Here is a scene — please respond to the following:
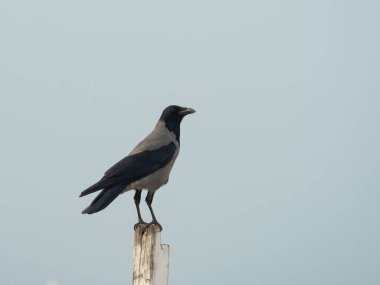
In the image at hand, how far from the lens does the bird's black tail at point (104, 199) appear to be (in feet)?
25.5

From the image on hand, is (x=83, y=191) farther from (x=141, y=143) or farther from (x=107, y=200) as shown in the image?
(x=141, y=143)

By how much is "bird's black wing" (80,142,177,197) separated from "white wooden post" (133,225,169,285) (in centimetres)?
171

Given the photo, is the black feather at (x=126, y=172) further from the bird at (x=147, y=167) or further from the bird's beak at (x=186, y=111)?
the bird's beak at (x=186, y=111)

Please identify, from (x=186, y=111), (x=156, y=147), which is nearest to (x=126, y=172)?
(x=156, y=147)

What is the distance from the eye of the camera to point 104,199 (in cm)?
804

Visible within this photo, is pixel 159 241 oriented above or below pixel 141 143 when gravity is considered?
below

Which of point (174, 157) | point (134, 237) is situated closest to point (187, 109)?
point (174, 157)

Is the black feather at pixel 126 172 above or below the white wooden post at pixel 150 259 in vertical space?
above

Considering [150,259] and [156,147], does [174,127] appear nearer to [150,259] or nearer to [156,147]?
[156,147]

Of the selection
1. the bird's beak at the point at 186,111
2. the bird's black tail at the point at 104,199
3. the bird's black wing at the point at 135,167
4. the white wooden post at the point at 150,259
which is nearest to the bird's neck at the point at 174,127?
the bird's beak at the point at 186,111

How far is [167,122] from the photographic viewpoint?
10180mm

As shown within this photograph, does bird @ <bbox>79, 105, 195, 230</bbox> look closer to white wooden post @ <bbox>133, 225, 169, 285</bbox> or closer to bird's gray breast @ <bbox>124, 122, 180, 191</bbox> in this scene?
bird's gray breast @ <bbox>124, 122, 180, 191</bbox>

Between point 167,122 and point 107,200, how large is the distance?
2.45 meters

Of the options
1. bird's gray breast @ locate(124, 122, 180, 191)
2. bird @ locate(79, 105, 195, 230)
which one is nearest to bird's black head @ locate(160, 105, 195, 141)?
bird @ locate(79, 105, 195, 230)
